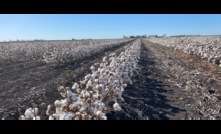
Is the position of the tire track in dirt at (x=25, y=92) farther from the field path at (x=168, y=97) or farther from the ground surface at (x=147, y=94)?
the field path at (x=168, y=97)

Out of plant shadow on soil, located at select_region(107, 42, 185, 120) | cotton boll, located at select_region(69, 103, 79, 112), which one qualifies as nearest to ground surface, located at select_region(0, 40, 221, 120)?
plant shadow on soil, located at select_region(107, 42, 185, 120)

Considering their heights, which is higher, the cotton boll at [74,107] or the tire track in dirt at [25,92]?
the cotton boll at [74,107]

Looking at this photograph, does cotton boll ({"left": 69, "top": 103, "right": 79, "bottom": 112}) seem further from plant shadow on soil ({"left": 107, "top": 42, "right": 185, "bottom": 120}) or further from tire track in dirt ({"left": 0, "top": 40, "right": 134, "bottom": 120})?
tire track in dirt ({"left": 0, "top": 40, "right": 134, "bottom": 120})

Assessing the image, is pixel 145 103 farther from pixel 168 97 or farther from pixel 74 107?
pixel 74 107

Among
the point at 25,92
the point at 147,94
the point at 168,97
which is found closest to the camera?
the point at 168,97

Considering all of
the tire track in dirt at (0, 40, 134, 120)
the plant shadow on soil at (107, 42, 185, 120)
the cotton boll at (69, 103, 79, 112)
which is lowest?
the plant shadow on soil at (107, 42, 185, 120)

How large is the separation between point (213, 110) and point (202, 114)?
0.38m

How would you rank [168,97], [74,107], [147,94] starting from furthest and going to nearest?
[147,94], [168,97], [74,107]

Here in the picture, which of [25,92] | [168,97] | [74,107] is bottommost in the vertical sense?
[168,97]

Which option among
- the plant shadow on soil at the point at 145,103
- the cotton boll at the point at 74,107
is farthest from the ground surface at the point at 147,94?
the cotton boll at the point at 74,107

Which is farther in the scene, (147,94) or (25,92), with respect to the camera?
(25,92)

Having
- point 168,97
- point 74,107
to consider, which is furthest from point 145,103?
point 74,107
